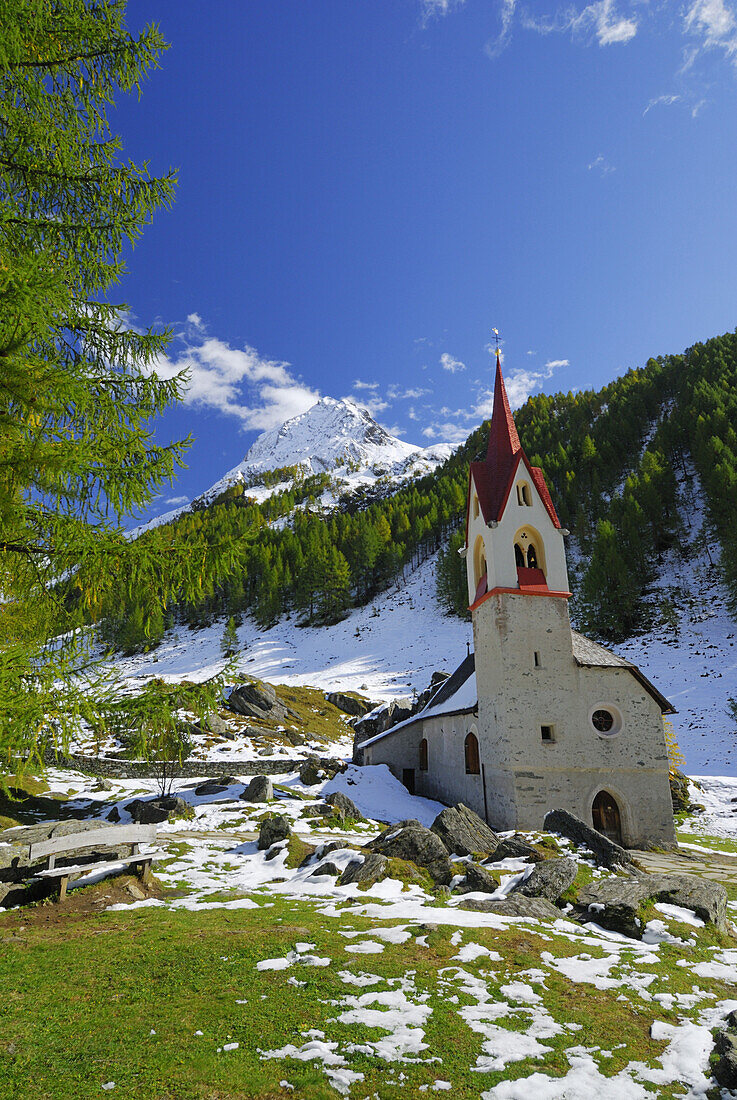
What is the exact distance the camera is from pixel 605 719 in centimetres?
1997

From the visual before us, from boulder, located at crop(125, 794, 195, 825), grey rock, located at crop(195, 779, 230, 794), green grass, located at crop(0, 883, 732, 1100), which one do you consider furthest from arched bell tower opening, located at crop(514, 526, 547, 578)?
grey rock, located at crop(195, 779, 230, 794)

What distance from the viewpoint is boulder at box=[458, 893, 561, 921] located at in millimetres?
9422

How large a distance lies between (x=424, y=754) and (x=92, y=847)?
18837 millimetres

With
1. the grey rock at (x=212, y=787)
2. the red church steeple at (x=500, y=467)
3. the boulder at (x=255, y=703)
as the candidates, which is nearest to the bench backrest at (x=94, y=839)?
the grey rock at (x=212, y=787)

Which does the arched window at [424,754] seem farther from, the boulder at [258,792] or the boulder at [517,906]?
the boulder at [517,906]

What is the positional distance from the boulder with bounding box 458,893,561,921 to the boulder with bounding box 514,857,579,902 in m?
0.30

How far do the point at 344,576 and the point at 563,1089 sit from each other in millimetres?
72165

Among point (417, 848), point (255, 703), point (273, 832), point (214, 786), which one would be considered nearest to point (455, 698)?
point (214, 786)

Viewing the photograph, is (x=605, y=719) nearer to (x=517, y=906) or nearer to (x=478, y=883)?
(x=478, y=883)

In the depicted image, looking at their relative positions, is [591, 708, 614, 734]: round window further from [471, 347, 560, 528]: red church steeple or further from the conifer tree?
the conifer tree

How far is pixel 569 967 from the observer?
7.28m

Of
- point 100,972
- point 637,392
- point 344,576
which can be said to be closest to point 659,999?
point 100,972

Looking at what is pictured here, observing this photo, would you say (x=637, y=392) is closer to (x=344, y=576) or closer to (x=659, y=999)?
(x=344, y=576)

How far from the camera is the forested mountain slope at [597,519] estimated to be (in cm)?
5550
